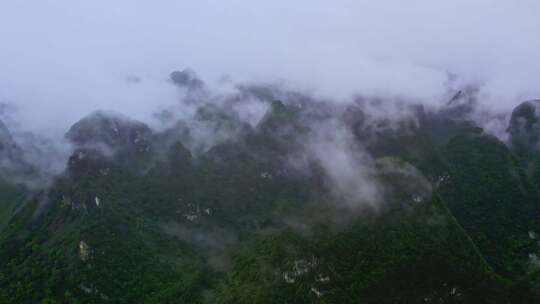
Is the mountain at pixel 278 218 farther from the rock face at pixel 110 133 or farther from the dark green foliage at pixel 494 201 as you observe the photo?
the rock face at pixel 110 133

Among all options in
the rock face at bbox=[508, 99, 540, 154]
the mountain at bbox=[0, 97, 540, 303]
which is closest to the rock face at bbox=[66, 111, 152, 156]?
the mountain at bbox=[0, 97, 540, 303]

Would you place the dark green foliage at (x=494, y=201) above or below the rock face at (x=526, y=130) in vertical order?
below

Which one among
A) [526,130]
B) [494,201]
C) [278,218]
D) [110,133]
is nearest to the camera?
[278,218]

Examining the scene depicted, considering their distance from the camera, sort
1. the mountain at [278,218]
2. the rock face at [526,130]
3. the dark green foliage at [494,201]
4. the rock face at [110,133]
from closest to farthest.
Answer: the mountain at [278,218]
the dark green foliage at [494,201]
the rock face at [110,133]
the rock face at [526,130]

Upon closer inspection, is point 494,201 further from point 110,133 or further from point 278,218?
point 110,133

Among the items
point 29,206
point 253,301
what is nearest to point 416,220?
point 253,301

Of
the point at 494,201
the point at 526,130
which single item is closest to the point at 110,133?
the point at 494,201

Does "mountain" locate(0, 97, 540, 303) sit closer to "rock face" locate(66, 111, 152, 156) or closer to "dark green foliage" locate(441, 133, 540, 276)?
"dark green foliage" locate(441, 133, 540, 276)

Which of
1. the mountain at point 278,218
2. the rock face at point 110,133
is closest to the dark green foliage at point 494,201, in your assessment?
the mountain at point 278,218
